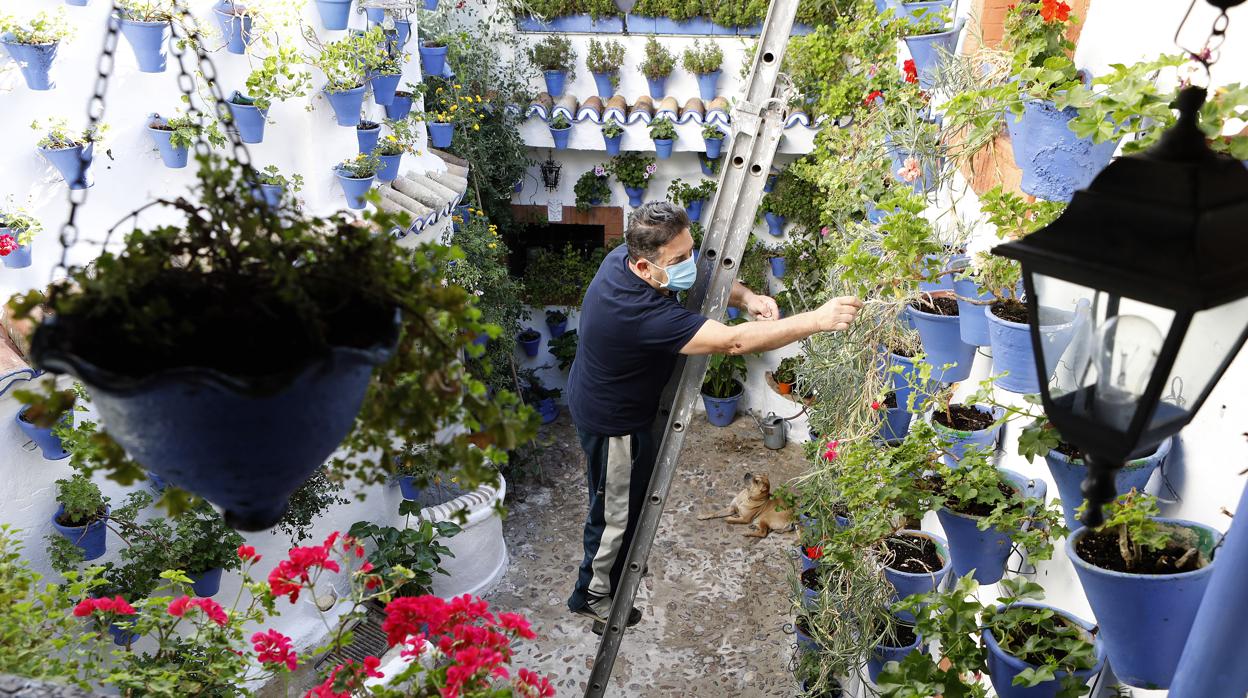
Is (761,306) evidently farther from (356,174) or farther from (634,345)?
(356,174)

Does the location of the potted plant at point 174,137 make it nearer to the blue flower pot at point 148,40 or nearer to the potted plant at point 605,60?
the blue flower pot at point 148,40

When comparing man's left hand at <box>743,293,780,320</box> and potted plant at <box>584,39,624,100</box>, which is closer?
man's left hand at <box>743,293,780,320</box>

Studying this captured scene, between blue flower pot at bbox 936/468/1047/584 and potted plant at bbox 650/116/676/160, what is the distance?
466cm

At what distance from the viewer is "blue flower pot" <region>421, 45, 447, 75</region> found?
580 cm

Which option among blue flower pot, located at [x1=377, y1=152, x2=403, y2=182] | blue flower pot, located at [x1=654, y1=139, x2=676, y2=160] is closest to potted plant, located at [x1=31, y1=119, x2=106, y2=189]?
blue flower pot, located at [x1=377, y1=152, x2=403, y2=182]

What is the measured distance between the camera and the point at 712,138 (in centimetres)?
650

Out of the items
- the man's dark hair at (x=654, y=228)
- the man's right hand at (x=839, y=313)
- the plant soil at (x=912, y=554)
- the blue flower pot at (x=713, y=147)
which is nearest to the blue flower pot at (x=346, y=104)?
the man's dark hair at (x=654, y=228)

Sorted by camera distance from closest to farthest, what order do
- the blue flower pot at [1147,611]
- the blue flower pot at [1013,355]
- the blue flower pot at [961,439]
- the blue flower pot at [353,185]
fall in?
the blue flower pot at [1147,611] → the blue flower pot at [1013,355] → the blue flower pot at [961,439] → the blue flower pot at [353,185]

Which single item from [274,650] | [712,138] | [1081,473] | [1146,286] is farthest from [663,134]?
[1146,286]

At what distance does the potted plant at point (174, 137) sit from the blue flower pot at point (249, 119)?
16 centimetres

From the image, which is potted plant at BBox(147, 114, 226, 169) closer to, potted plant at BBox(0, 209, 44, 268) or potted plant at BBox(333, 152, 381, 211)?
potted plant at BBox(0, 209, 44, 268)

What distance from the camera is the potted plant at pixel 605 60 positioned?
6.56m

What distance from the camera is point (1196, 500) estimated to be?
1684mm

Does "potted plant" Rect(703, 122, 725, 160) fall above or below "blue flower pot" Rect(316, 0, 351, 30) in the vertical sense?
below
